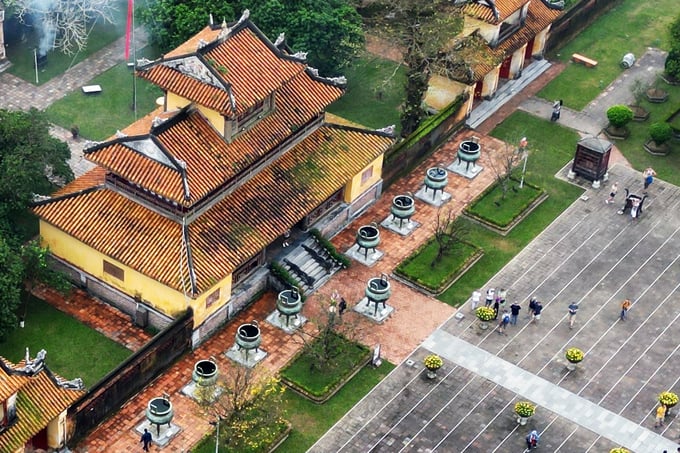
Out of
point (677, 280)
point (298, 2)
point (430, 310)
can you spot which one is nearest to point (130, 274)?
point (430, 310)

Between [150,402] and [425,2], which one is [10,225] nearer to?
[150,402]

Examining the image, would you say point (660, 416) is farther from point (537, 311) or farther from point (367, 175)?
point (367, 175)

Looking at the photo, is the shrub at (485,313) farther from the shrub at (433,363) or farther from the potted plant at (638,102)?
the potted plant at (638,102)

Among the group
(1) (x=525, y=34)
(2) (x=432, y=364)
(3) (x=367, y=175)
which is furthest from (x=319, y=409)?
(1) (x=525, y=34)

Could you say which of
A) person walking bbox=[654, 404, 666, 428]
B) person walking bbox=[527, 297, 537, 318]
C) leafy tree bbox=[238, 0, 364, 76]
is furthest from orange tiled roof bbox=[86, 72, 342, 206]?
person walking bbox=[654, 404, 666, 428]

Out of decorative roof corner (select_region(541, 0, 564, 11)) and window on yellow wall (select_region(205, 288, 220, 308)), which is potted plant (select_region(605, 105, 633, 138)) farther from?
window on yellow wall (select_region(205, 288, 220, 308))

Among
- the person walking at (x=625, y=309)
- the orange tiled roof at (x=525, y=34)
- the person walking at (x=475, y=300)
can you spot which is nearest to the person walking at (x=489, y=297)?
the person walking at (x=475, y=300)
